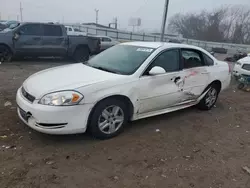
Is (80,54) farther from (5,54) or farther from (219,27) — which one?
(219,27)

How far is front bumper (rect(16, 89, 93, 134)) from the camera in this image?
348 centimetres

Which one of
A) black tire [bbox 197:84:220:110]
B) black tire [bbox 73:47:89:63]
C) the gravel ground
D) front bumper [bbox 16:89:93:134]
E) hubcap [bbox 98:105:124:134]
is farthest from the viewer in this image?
black tire [bbox 73:47:89:63]

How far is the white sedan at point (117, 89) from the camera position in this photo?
11.7ft

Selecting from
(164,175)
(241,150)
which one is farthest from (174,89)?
(164,175)

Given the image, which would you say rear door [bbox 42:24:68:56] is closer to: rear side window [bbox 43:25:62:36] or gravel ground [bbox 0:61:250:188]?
rear side window [bbox 43:25:62:36]

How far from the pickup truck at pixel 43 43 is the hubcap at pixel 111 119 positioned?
8148 millimetres

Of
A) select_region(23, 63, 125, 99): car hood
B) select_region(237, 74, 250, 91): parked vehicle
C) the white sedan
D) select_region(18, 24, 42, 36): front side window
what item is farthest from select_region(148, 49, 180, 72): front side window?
select_region(18, 24, 42, 36): front side window

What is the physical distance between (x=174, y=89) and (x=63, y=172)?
2.53 meters

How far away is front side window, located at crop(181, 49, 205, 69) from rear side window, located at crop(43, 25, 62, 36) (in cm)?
793

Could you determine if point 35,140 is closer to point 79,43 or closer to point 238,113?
point 238,113

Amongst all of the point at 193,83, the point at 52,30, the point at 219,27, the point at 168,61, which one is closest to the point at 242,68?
the point at 193,83

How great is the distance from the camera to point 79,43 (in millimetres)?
12141

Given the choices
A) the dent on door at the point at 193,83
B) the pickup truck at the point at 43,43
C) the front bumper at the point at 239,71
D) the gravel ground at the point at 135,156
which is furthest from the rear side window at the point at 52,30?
the dent on door at the point at 193,83

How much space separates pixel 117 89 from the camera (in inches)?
154
